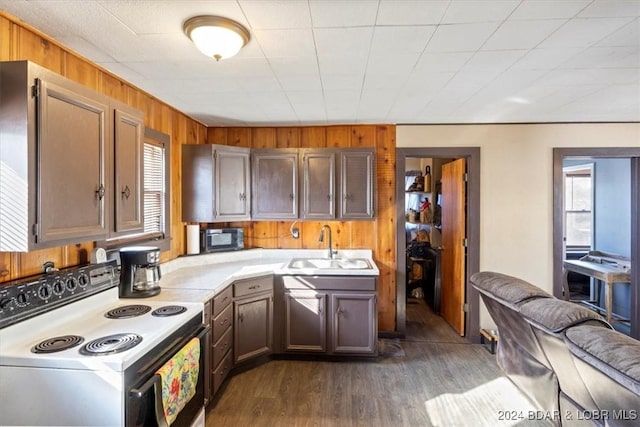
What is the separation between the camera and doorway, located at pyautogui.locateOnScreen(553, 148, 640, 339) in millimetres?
3559

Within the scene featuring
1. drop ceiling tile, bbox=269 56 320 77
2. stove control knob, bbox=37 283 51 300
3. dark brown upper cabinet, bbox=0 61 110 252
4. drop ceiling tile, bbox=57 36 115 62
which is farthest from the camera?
drop ceiling tile, bbox=269 56 320 77

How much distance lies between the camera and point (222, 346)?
2.62 meters

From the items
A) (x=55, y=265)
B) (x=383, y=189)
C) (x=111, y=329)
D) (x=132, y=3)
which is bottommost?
(x=111, y=329)

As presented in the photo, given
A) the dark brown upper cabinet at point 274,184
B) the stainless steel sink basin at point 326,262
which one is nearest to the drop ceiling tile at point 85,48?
the dark brown upper cabinet at point 274,184

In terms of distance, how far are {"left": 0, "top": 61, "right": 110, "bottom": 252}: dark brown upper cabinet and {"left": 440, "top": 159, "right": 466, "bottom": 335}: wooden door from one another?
11.2ft

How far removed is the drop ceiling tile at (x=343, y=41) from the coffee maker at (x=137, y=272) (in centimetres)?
169

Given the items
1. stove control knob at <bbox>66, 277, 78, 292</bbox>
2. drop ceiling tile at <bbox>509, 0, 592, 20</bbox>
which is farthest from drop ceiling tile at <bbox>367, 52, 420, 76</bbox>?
stove control knob at <bbox>66, 277, 78, 292</bbox>

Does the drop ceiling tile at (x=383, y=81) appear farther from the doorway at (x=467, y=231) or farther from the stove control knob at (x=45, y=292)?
the stove control knob at (x=45, y=292)

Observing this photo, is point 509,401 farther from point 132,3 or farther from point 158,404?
point 132,3

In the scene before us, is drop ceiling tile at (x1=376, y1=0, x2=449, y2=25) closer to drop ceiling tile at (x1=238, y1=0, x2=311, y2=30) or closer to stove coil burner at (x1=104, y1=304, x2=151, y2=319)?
drop ceiling tile at (x1=238, y1=0, x2=311, y2=30)

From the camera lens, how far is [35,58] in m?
1.73

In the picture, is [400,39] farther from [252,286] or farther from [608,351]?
[252,286]

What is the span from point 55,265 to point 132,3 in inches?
55.0

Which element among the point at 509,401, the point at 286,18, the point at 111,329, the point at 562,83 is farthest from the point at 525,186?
the point at 111,329
